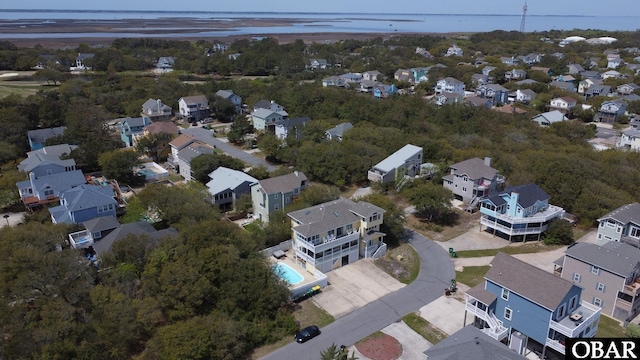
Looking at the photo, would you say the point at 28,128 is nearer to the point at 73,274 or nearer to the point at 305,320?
the point at 73,274

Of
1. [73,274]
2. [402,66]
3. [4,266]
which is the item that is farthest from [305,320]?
[402,66]

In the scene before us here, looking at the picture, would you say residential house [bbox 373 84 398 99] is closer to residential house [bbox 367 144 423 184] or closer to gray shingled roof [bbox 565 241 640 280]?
residential house [bbox 367 144 423 184]

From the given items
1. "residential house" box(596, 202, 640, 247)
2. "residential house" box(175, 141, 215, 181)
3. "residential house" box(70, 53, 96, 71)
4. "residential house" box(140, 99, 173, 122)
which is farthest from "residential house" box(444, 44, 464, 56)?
"residential house" box(596, 202, 640, 247)

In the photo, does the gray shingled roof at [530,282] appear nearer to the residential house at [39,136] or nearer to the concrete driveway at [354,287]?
the concrete driveway at [354,287]

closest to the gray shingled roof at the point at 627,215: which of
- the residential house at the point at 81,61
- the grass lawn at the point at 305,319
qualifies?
the grass lawn at the point at 305,319

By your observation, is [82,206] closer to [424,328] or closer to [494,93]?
[424,328]
